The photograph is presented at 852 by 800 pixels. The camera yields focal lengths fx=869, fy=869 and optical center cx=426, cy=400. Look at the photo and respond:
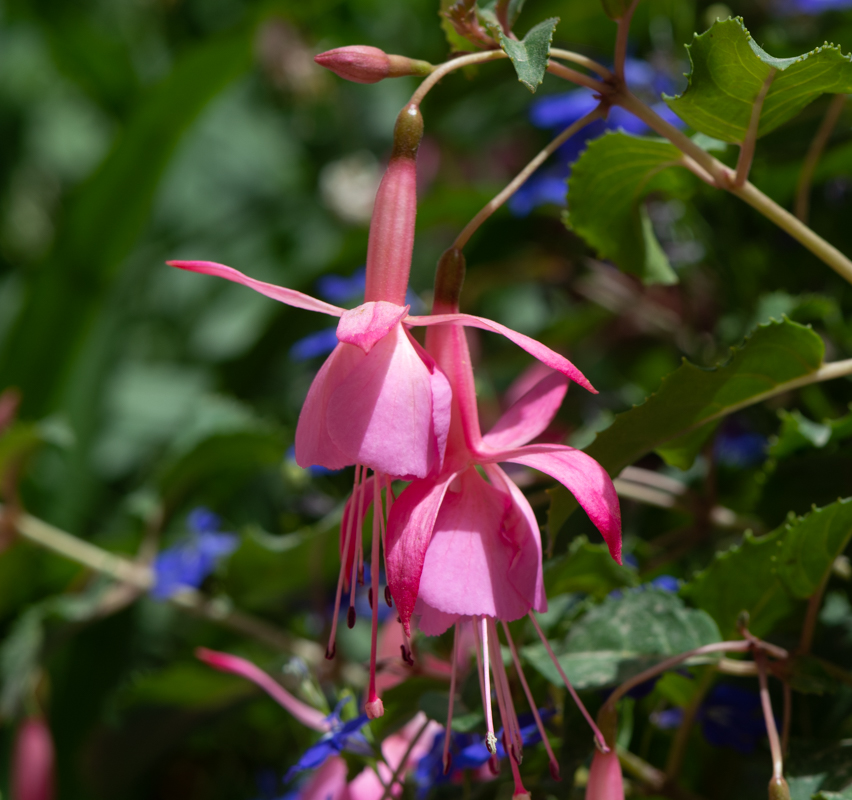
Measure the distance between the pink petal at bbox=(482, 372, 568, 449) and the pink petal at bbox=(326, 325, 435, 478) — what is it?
0.05 meters

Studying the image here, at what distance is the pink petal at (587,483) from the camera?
0.26 m

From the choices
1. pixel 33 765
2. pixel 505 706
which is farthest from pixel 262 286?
pixel 33 765

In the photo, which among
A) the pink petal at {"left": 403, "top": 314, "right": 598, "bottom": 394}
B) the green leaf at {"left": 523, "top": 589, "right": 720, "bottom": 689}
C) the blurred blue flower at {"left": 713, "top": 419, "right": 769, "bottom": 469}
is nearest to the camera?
the pink petal at {"left": 403, "top": 314, "right": 598, "bottom": 394}

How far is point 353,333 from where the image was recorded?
0.25 metres

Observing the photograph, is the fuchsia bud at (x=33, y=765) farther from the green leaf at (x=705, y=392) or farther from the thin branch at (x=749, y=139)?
the thin branch at (x=749, y=139)

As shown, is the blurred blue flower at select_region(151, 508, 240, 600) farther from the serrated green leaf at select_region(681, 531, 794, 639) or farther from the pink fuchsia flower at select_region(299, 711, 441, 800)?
the serrated green leaf at select_region(681, 531, 794, 639)

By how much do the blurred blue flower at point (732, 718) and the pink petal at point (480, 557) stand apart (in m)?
0.17

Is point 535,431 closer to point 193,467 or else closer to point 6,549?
point 193,467

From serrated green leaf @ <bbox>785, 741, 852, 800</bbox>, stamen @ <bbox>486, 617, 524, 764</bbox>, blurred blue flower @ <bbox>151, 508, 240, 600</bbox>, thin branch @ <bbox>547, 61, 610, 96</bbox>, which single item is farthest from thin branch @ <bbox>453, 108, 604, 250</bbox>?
blurred blue flower @ <bbox>151, 508, 240, 600</bbox>

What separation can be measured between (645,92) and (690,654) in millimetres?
533

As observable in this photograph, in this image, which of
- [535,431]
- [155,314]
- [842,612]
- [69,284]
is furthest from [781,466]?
[155,314]

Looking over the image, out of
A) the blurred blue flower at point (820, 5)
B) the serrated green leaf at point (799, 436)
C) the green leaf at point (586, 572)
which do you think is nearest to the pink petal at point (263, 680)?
the green leaf at point (586, 572)

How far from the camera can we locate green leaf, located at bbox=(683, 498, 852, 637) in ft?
1.12

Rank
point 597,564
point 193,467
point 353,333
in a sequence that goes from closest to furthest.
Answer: point 353,333
point 597,564
point 193,467
